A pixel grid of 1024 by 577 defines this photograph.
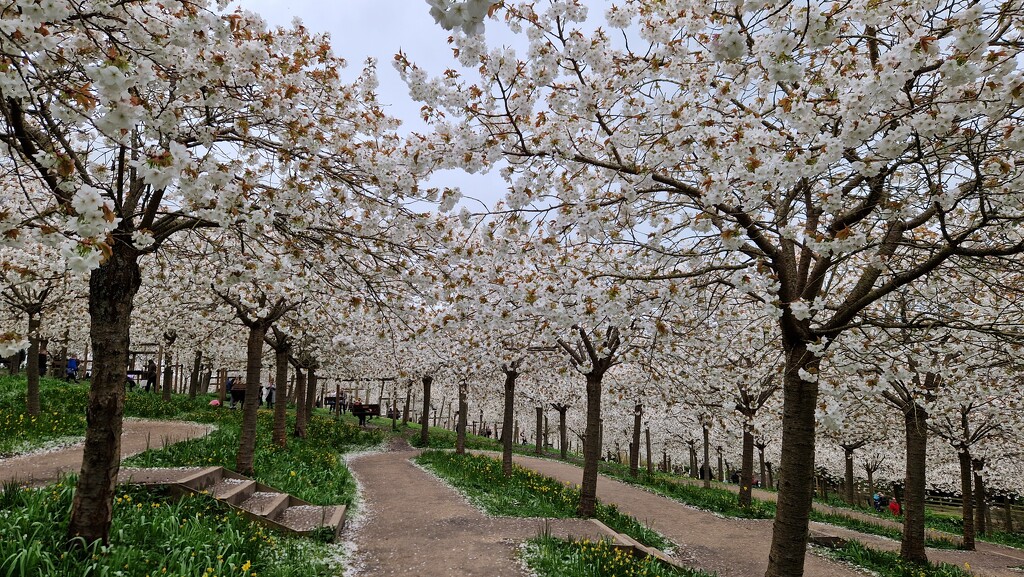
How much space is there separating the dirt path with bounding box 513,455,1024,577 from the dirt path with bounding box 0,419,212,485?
9664mm

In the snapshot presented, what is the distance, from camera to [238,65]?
471 cm

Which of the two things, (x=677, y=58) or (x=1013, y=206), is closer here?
(x=1013, y=206)

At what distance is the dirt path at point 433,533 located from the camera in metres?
6.58

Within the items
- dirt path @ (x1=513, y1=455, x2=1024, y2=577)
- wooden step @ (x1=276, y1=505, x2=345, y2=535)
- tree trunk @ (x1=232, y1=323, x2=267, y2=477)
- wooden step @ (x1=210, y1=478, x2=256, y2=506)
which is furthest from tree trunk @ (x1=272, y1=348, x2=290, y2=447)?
dirt path @ (x1=513, y1=455, x2=1024, y2=577)

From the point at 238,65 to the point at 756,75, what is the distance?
497 centimetres

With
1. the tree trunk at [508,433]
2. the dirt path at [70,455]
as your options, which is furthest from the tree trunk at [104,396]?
the tree trunk at [508,433]

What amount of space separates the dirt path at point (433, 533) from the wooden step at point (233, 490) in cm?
162

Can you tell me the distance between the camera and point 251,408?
9180mm

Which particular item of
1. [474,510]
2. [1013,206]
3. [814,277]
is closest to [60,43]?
[814,277]

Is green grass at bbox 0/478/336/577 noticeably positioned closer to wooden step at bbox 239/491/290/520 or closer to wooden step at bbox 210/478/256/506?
wooden step at bbox 210/478/256/506

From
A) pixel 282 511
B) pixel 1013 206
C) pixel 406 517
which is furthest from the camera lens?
pixel 406 517

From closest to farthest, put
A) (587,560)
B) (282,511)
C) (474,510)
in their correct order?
(587,560) → (282,511) → (474,510)

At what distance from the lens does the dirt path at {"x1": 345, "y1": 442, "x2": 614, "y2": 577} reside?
6578mm

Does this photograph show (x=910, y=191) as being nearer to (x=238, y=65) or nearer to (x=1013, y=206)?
(x=1013, y=206)
